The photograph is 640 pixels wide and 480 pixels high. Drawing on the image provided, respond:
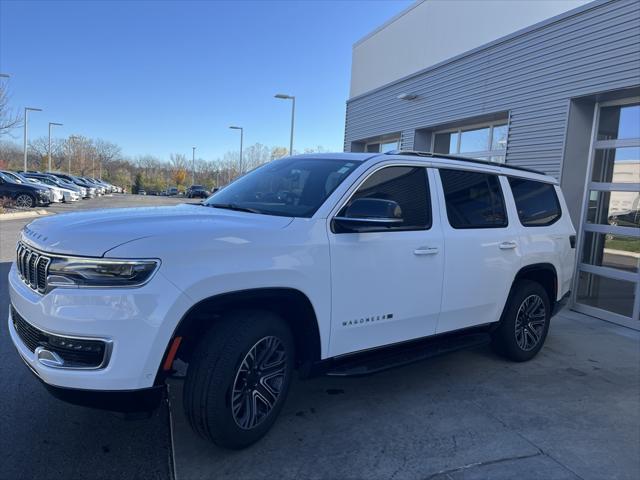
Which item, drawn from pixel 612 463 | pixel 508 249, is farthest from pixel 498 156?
pixel 612 463

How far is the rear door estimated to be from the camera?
4.01m

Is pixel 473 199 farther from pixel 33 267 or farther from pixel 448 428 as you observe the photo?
pixel 33 267

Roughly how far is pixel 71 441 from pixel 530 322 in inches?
170

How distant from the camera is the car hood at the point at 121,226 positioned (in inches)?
100

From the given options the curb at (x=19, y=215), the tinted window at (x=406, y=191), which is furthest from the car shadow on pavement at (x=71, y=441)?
the curb at (x=19, y=215)

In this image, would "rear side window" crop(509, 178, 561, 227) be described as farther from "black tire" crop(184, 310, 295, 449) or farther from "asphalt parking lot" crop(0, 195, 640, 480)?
"black tire" crop(184, 310, 295, 449)

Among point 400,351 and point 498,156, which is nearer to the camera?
point 400,351

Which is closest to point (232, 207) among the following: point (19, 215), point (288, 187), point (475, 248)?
point (288, 187)

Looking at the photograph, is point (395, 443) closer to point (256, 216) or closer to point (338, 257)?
point (338, 257)

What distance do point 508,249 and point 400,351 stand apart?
160 cm

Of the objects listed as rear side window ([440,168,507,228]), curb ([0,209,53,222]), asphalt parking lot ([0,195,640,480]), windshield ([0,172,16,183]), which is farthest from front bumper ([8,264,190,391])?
windshield ([0,172,16,183])

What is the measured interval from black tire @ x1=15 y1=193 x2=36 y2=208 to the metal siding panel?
62.3 ft

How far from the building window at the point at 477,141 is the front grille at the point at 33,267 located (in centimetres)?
859

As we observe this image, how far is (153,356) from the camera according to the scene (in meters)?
2.51
